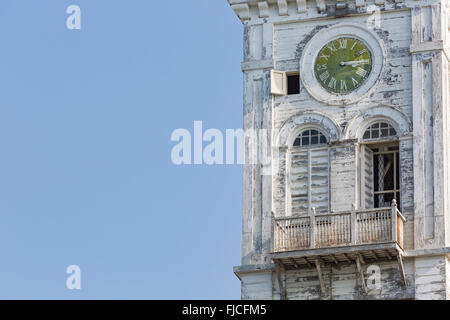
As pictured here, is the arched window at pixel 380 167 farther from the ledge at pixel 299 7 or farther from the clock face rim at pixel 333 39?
the ledge at pixel 299 7

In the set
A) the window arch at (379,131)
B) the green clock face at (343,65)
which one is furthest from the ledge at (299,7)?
the window arch at (379,131)

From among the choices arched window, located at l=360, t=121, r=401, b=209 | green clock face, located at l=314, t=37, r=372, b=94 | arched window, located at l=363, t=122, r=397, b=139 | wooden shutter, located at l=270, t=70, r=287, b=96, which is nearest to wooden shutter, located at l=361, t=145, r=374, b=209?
arched window, located at l=360, t=121, r=401, b=209

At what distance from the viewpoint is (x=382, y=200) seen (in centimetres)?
7275

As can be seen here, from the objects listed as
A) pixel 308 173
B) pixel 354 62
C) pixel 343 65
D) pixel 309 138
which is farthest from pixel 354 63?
pixel 308 173

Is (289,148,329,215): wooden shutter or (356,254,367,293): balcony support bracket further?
(289,148,329,215): wooden shutter

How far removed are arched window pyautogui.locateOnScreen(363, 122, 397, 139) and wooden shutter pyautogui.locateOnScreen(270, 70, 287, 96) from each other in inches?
120

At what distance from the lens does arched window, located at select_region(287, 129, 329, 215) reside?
72750 millimetres

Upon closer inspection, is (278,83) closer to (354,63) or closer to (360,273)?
(354,63)

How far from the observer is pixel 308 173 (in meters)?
73.2

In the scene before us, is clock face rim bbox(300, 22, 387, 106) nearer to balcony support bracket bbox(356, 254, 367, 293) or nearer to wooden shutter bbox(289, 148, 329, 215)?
wooden shutter bbox(289, 148, 329, 215)
